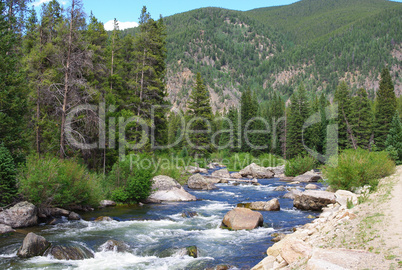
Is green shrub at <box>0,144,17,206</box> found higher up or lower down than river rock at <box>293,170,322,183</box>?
higher up

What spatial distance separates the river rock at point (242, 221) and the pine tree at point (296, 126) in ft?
140


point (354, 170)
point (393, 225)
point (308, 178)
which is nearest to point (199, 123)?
point (308, 178)

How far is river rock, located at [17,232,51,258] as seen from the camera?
937 centimetres

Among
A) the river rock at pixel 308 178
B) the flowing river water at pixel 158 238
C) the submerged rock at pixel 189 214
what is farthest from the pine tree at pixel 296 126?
the submerged rock at pixel 189 214

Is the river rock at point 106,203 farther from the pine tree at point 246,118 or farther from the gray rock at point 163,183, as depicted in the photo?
the pine tree at point 246,118

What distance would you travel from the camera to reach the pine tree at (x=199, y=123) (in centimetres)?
4019

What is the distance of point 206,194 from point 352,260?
1797 centimetres

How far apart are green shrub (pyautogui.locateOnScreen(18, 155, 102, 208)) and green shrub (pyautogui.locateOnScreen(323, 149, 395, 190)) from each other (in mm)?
13789

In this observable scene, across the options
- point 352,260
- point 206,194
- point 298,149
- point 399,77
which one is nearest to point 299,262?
point 352,260

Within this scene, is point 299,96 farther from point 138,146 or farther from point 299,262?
point 299,262

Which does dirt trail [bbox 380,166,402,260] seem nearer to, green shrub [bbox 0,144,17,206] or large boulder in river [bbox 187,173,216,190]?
green shrub [bbox 0,144,17,206]

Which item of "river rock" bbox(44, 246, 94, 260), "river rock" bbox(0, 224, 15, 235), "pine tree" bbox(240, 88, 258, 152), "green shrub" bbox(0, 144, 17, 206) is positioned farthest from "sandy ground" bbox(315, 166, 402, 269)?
"pine tree" bbox(240, 88, 258, 152)

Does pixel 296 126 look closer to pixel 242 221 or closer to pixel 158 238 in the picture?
pixel 242 221

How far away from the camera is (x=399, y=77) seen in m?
187
